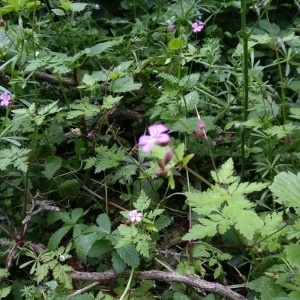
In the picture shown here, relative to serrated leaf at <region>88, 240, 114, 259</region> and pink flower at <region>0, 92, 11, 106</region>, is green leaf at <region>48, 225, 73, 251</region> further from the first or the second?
pink flower at <region>0, 92, 11, 106</region>

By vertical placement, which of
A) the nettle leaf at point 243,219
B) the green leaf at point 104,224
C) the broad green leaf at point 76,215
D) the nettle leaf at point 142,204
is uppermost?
the nettle leaf at point 243,219

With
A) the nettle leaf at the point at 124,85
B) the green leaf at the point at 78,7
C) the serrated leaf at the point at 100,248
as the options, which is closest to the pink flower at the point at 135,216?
the serrated leaf at the point at 100,248

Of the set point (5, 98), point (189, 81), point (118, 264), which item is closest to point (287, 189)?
point (118, 264)

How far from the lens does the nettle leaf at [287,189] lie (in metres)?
1.38

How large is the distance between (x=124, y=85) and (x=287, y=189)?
2.64 feet

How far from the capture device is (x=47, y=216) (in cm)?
189

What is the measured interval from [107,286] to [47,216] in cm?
37

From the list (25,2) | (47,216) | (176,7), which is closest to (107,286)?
(47,216)

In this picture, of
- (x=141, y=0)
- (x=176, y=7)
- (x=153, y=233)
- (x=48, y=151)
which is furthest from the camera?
(x=141, y=0)

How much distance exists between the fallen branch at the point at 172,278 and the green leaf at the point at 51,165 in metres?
0.42

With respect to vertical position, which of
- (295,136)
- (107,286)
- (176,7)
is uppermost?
(176,7)

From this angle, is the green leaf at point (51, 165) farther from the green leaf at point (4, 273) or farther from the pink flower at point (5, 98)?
the green leaf at point (4, 273)

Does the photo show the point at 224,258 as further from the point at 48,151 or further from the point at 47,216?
the point at 48,151

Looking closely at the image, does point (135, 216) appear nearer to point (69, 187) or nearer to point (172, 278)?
point (172, 278)
